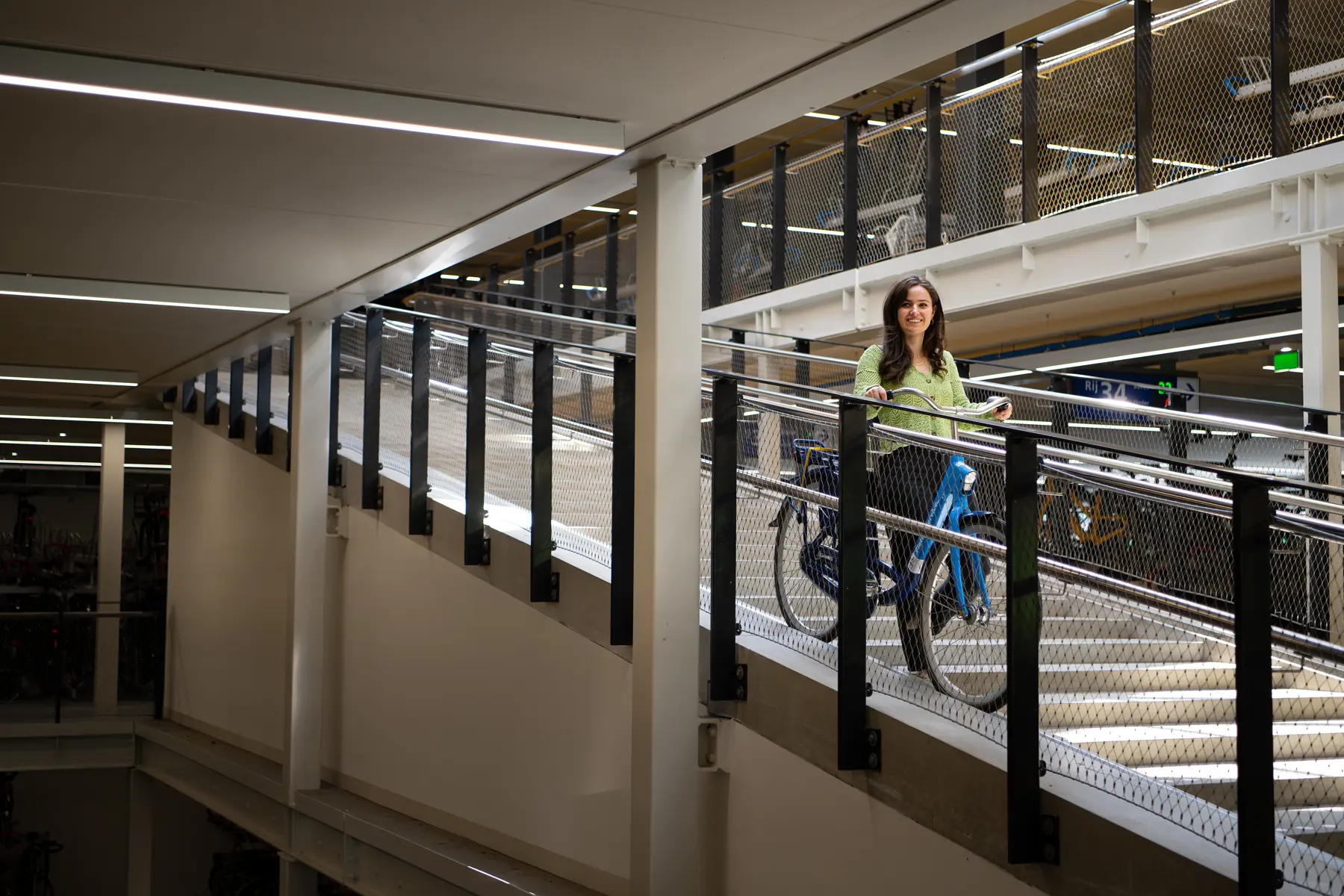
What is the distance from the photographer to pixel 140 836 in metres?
13.8

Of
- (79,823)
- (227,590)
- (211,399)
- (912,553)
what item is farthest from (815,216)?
(79,823)

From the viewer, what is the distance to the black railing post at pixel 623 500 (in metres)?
5.57

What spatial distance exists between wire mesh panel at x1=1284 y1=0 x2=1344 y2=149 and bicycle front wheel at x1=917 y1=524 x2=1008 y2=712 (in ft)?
16.9

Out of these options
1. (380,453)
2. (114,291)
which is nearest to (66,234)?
(114,291)

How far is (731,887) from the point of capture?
16.4ft

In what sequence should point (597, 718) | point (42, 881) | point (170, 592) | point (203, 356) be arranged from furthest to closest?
1. point (42, 881)
2. point (170, 592)
3. point (203, 356)
4. point (597, 718)

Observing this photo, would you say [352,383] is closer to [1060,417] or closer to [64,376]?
[64,376]

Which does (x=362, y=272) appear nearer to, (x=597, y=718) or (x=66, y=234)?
(x=66, y=234)

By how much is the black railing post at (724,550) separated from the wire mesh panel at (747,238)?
335 inches

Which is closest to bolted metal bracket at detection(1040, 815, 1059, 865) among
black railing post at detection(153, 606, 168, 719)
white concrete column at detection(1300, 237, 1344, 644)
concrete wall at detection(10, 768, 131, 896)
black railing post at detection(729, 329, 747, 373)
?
white concrete column at detection(1300, 237, 1344, 644)

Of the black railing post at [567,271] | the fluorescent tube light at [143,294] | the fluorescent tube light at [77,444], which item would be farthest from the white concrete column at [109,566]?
the fluorescent tube light at [143,294]

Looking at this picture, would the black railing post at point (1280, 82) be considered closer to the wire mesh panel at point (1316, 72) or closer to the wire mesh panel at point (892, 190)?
the wire mesh panel at point (1316, 72)

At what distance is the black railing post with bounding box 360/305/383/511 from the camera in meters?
8.48

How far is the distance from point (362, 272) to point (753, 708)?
372cm
